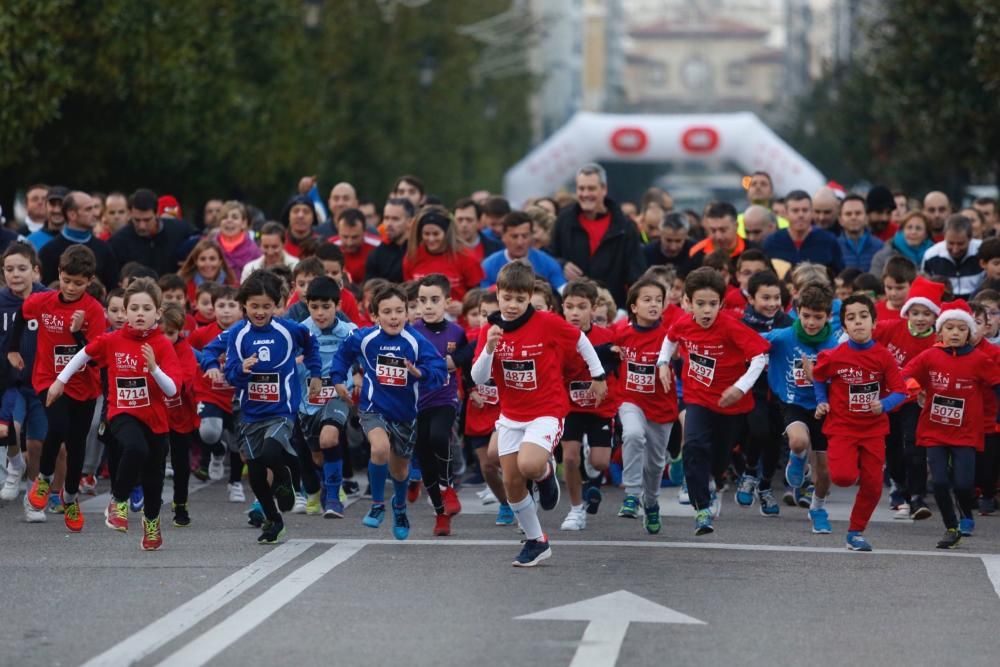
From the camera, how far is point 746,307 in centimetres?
1526

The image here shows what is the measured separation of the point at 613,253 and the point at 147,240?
389cm

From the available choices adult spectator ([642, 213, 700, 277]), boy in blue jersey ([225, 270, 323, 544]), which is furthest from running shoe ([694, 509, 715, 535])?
adult spectator ([642, 213, 700, 277])

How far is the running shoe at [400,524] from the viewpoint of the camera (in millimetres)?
12938

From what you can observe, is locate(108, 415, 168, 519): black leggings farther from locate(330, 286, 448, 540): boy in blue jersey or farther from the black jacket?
the black jacket

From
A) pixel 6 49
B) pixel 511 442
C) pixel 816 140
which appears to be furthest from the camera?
pixel 816 140

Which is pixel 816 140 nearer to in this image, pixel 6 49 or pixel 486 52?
pixel 486 52

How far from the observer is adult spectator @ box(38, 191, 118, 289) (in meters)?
17.2

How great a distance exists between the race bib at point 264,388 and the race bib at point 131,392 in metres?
0.62

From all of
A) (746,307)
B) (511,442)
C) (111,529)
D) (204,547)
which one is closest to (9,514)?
(111,529)

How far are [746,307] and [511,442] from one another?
3.55m

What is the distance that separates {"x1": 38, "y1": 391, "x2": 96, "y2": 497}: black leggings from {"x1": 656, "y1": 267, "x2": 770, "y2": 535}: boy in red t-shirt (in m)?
3.63

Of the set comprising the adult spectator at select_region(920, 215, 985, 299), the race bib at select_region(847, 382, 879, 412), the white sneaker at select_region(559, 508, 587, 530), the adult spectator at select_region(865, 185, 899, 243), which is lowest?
the white sneaker at select_region(559, 508, 587, 530)

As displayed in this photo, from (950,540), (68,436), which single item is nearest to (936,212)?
(950,540)

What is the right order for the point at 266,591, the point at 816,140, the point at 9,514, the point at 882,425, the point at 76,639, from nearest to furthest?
1. the point at 76,639
2. the point at 266,591
3. the point at 882,425
4. the point at 9,514
5. the point at 816,140
